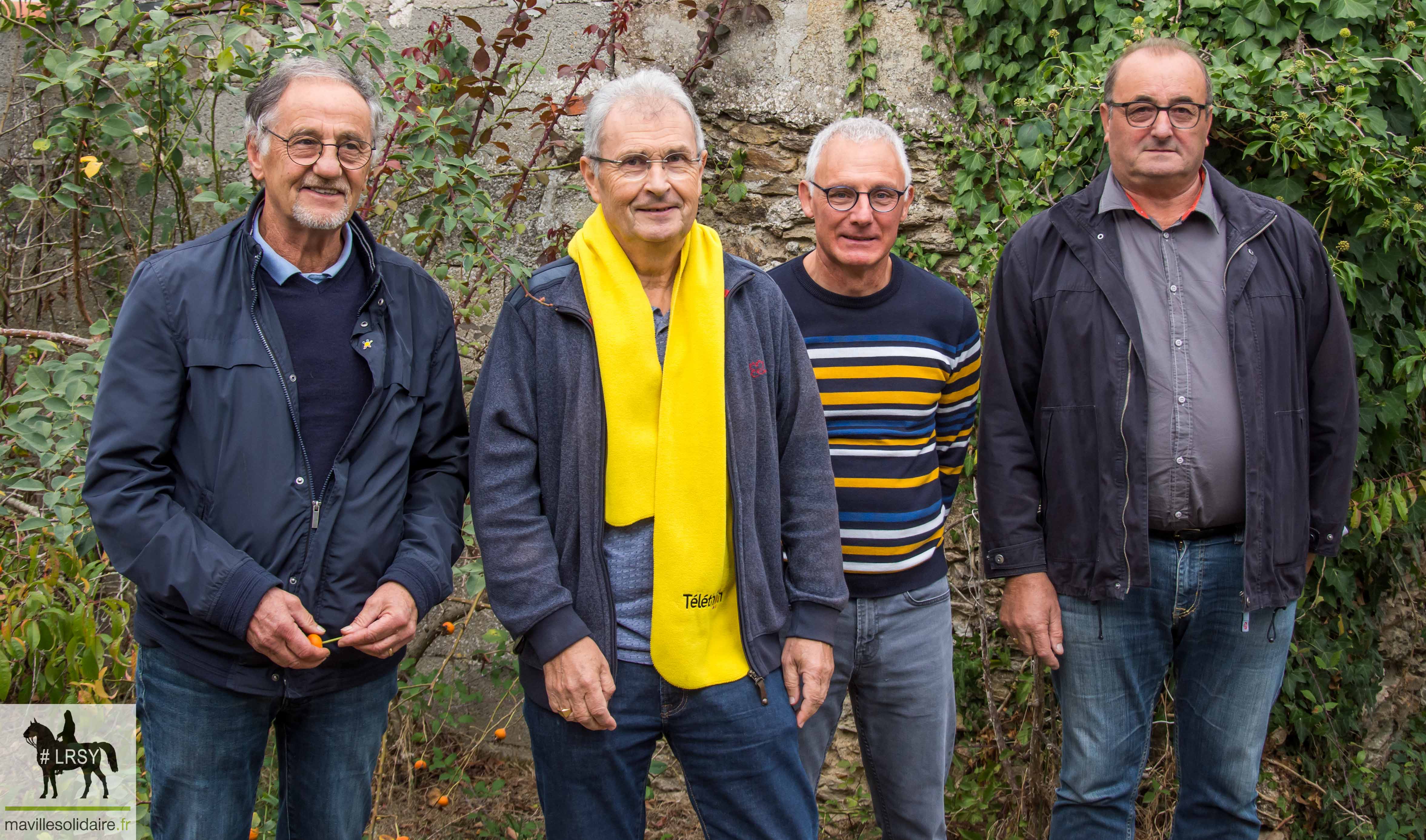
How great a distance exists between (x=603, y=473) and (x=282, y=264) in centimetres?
78

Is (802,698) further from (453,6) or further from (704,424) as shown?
(453,6)

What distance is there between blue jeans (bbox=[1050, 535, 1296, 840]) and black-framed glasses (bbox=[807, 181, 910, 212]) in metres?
1.00

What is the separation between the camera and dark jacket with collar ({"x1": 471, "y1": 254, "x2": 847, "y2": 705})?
1982 millimetres

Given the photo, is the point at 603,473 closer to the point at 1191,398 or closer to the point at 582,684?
the point at 582,684

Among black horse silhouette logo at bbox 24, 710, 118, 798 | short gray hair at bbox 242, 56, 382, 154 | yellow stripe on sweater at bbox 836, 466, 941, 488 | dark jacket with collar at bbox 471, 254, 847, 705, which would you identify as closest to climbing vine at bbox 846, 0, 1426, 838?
yellow stripe on sweater at bbox 836, 466, 941, 488

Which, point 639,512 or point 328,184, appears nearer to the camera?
point 639,512

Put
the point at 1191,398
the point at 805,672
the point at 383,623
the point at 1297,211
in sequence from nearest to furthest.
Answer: the point at 383,623
the point at 805,672
the point at 1191,398
the point at 1297,211

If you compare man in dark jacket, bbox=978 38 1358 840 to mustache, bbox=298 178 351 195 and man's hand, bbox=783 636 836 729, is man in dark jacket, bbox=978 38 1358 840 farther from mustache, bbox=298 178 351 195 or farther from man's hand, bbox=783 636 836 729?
mustache, bbox=298 178 351 195

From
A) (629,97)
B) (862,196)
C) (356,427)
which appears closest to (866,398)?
(862,196)

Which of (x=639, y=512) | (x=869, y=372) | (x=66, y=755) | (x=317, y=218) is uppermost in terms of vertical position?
(x=317, y=218)

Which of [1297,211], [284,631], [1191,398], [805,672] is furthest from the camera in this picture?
[1297,211]

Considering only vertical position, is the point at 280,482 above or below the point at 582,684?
above

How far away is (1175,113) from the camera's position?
2506 millimetres

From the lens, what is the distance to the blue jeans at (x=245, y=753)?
79.2 inches
